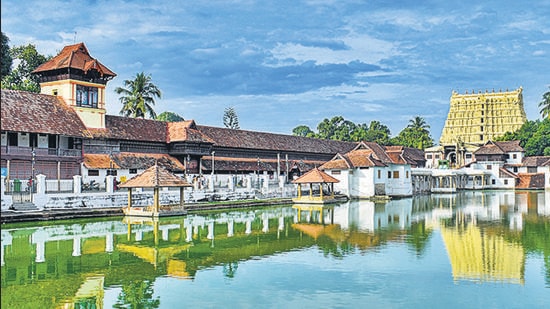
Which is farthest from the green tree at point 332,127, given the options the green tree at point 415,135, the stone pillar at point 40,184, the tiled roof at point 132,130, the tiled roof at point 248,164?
the stone pillar at point 40,184

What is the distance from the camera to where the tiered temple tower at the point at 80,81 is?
28.7 metres

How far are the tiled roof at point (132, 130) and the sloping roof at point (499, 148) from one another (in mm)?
38629

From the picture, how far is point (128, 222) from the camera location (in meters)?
Result: 21.3

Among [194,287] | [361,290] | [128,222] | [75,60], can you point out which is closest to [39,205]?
[128,222]

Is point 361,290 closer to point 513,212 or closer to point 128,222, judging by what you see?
point 128,222

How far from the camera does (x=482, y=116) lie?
273 feet

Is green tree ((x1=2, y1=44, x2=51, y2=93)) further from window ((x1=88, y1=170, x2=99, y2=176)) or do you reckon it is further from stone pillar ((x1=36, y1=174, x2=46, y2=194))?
stone pillar ((x1=36, y1=174, x2=46, y2=194))

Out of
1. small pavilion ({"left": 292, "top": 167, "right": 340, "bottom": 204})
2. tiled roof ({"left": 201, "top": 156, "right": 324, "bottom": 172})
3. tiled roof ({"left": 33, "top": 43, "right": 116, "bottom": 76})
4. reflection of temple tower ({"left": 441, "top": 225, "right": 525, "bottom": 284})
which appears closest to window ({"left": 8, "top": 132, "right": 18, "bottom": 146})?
tiled roof ({"left": 33, "top": 43, "right": 116, "bottom": 76})

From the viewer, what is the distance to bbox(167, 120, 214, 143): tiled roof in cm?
3284

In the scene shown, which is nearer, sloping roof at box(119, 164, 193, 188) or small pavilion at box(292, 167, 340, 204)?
sloping roof at box(119, 164, 193, 188)

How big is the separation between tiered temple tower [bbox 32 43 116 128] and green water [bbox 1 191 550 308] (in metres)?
9.03

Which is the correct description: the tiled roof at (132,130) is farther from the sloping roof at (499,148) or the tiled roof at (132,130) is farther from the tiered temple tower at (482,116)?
the tiered temple tower at (482,116)

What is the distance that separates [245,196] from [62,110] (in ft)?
34.3

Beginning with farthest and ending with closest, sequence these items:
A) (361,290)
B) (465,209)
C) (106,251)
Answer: (465,209) → (106,251) → (361,290)
